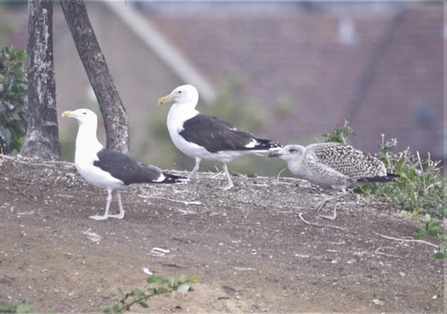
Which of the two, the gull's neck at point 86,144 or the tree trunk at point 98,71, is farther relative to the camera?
the tree trunk at point 98,71

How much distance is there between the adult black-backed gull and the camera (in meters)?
12.3

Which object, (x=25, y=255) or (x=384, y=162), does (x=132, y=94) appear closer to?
(x=384, y=162)

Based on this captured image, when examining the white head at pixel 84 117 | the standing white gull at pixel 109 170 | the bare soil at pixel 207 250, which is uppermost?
the white head at pixel 84 117

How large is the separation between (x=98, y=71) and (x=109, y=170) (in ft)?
5.81

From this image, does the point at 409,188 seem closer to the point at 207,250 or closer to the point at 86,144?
the point at 207,250

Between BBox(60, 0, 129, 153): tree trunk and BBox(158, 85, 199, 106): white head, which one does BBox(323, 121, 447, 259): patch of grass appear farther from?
BBox(60, 0, 129, 153): tree trunk

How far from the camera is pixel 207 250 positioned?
36.0 feet

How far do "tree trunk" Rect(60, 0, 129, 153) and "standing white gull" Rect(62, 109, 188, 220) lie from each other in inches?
47.8

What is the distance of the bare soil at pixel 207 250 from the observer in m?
10.2

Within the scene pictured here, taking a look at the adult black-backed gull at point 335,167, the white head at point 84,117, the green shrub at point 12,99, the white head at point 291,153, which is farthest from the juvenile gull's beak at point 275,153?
the green shrub at point 12,99

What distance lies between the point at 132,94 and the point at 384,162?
17187mm

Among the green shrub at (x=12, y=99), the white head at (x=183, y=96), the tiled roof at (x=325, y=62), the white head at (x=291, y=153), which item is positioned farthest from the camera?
the tiled roof at (x=325, y=62)

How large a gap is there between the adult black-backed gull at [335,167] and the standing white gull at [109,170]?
1362 mm

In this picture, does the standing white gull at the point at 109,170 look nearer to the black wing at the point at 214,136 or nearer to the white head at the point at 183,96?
the black wing at the point at 214,136
